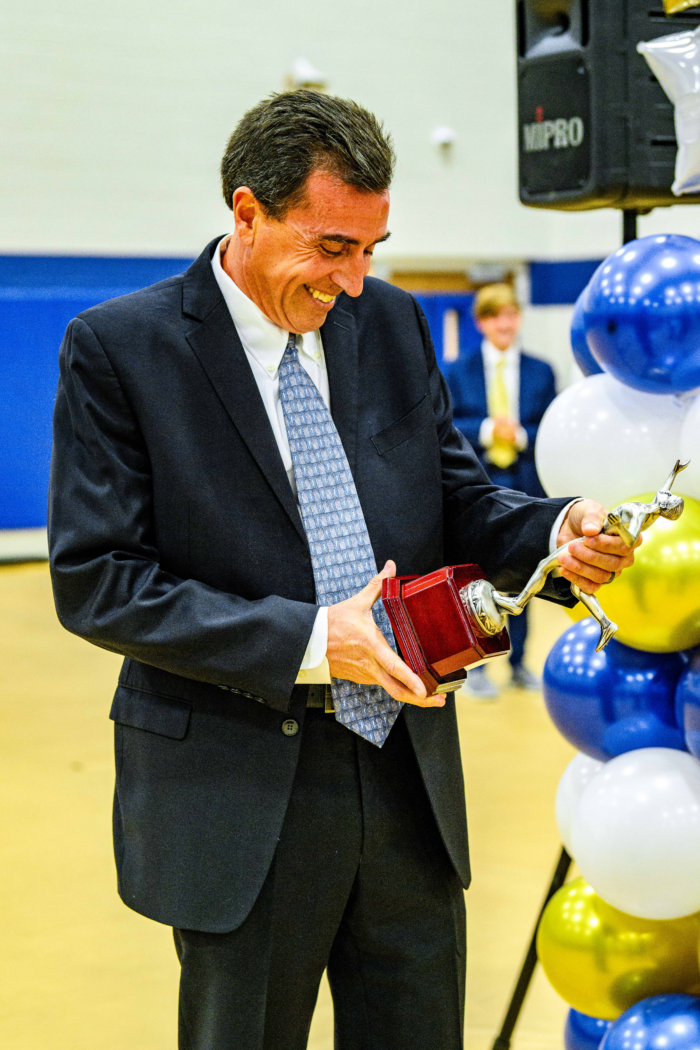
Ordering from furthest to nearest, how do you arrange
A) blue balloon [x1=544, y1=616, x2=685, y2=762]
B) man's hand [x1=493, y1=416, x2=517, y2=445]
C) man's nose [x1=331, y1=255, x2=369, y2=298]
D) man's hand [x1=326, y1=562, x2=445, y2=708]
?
1. man's hand [x1=493, y1=416, x2=517, y2=445]
2. blue balloon [x1=544, y1=616, x2=685, y2=762]
3. man's nose [x1=331, y1=255, x2=369, y2=298]
4. man's hand [x1=326, y1=562, x2=445, y2=708]

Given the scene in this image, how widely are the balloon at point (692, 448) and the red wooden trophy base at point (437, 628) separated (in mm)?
499

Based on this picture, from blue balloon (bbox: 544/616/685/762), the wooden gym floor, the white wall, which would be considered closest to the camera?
blue balloon (bbox: 544/616/685/762)

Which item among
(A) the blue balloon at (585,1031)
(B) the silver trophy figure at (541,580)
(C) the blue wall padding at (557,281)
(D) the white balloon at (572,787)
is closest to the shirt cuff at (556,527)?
(B) the silver trophy figure at (541,580)

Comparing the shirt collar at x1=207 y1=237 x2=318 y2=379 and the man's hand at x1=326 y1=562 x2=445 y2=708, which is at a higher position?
the shirt collar at x1=207 y1=237 x2=318 y2=379

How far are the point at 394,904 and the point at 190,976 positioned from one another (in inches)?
10.5

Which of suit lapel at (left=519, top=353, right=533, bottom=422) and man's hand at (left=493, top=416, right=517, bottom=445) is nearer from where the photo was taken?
man's hand at (left=493, top=416, right=517, bottom=445)

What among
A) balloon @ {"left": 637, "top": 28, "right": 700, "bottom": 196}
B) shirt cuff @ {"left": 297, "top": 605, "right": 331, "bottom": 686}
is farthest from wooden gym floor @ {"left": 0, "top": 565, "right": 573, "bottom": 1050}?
balloon @ {"left": 637, "top": 28, "right": 700, "bottom": 196}

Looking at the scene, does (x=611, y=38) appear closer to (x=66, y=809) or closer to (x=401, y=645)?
(x=401, y=645)

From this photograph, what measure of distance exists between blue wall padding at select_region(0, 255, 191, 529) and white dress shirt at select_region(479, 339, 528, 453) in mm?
4469

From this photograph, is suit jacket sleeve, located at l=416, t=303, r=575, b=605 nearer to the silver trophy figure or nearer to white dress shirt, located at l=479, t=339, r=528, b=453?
the silver trophy figure

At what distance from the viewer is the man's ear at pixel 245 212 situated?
1299mm

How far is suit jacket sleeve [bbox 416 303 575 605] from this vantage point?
1.39m

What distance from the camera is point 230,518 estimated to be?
1.30 meters

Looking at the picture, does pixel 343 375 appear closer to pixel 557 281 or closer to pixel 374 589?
pixel 374 589
